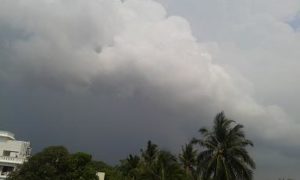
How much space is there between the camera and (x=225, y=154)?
49219 mm

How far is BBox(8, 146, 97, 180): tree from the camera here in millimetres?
58438

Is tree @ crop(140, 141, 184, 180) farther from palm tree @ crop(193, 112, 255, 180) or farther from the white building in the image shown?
the white building

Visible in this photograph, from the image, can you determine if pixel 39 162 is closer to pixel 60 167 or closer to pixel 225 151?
pixel 60 167

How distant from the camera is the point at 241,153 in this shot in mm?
48531

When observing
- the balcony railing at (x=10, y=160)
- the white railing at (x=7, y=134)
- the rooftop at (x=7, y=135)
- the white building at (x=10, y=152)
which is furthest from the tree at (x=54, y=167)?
the white railing at (x=7, y=134)

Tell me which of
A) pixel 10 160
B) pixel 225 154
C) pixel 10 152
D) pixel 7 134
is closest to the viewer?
pixel 225 154

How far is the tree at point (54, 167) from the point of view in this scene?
192 feet

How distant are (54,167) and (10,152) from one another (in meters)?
22.0

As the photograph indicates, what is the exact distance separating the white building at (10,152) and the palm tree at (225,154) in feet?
122

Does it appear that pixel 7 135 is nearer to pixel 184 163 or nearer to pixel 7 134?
pixel 7 134

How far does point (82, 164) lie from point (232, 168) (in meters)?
23.6

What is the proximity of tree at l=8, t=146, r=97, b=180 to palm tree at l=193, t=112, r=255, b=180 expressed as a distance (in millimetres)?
19017

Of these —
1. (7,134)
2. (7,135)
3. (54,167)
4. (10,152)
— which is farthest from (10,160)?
(54,167)

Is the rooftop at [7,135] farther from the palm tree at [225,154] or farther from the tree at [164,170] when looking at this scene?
the palm tree at [225,154]
